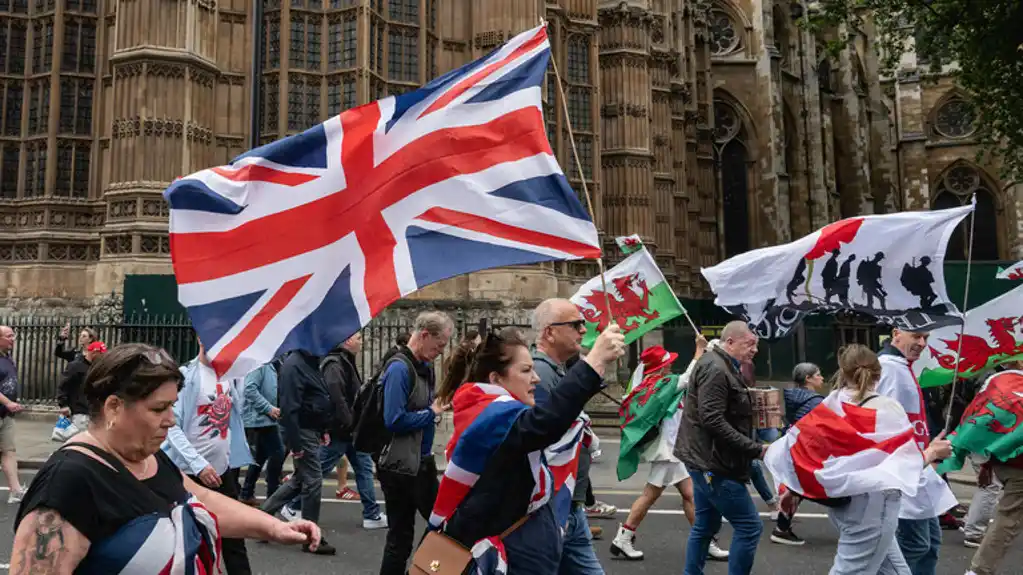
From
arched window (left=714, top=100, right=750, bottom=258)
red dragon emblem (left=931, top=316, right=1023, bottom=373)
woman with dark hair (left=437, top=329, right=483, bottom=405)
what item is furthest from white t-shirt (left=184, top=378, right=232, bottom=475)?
arched window (left=714, top=100, right=750, bottom=258)

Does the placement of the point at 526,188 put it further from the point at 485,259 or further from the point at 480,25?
the point at 480,25

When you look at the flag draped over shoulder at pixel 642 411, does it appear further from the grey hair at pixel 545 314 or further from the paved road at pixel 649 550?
the grey hair at pixel 545 314

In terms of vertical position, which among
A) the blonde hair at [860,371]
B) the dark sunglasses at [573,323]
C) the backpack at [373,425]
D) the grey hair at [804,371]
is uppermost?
the dark sunglasses at [573,323]

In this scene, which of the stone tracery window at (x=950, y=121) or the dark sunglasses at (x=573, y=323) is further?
the stone tracery window at (x=950, y=121)

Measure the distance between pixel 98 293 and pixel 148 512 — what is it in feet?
56.3

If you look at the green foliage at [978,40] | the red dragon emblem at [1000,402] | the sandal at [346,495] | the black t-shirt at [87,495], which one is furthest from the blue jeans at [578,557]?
the green foliage at [978,40]

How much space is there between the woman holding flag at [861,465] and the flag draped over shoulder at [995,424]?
932 mm

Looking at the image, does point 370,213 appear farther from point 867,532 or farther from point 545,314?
point 867,532

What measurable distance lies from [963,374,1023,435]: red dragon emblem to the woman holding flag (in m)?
0.98

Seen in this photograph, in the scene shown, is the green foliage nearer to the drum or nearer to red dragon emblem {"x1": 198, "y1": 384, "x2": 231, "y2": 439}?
the drum

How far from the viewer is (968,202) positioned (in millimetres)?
44281

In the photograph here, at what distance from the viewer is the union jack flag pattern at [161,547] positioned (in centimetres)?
227

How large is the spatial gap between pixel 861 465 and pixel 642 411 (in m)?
3.12

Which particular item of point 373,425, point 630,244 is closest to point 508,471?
point 373,425
